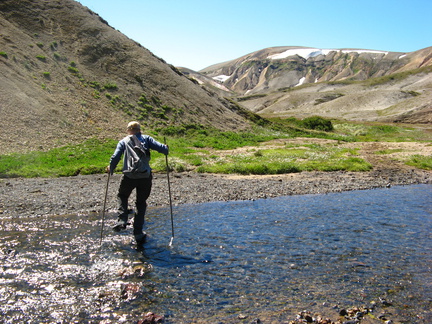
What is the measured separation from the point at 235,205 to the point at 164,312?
11.7 metres

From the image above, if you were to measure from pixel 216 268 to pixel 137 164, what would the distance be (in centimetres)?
398

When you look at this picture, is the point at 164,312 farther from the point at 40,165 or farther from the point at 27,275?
the point at 40,165

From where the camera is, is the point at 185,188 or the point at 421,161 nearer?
the point at 185,188

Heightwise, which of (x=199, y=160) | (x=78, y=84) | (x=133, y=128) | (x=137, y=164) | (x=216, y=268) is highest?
(x=78, y=84)

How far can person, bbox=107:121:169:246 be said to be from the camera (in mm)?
11102

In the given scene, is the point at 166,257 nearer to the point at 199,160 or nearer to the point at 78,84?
the point at 199,160

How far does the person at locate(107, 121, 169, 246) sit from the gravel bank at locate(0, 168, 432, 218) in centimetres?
605

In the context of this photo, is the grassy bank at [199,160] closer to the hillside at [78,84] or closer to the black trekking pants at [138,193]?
the hillside at [78,84]

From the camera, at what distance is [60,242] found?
39.0ft

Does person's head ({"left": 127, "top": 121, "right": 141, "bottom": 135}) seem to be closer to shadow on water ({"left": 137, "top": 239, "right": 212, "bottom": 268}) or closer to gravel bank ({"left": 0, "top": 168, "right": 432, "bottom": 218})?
shadow on water ({"left": 137, "top": 239, "right": 212, "bottom": 268})

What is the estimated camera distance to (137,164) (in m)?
11.0

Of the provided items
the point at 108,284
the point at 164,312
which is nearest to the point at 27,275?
the point at 108,284

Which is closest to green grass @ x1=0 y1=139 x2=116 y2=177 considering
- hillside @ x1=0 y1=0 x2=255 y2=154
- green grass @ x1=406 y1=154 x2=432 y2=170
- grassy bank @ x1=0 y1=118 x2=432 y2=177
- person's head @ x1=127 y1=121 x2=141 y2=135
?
grassy bank @ x1=0 y1=118 x2=432 y2=177

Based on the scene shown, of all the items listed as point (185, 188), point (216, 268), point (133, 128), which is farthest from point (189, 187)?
point (216, 268)
